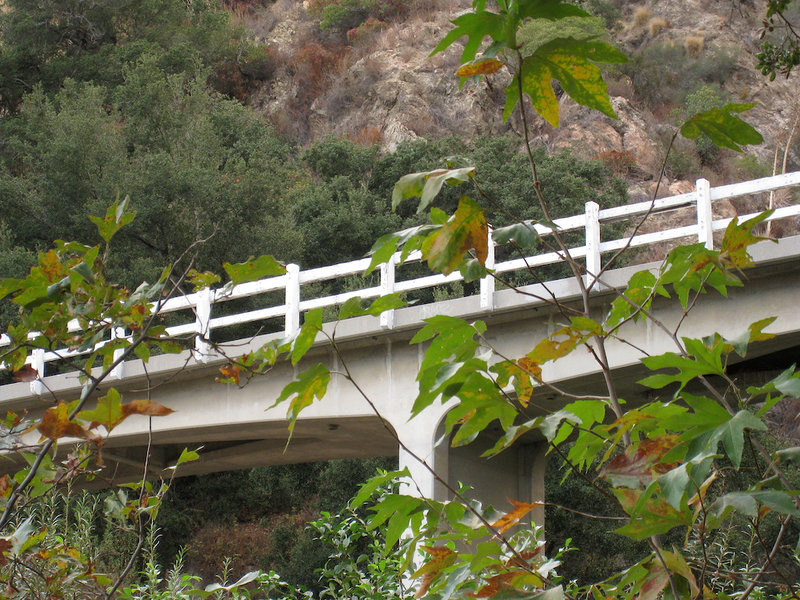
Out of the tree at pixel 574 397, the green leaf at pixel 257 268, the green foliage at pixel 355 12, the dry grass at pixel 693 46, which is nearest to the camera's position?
the tree at pixel 574 397

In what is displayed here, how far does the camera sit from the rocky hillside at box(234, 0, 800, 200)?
36844mm

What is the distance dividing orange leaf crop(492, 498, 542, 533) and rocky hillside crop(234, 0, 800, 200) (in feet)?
107

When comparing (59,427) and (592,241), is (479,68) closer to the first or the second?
(59,427)

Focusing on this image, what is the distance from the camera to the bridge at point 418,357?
35.5 ft

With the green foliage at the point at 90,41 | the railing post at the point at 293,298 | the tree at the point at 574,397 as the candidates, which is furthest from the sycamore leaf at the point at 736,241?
the green foliage at the point at 90,41

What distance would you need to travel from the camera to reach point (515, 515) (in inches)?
73.6

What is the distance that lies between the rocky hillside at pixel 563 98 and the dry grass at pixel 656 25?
1.8 inches

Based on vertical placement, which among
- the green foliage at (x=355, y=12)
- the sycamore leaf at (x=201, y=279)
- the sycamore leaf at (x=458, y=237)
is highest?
the green foliage at (x=355, y=12)

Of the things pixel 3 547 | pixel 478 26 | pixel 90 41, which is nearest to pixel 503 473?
pixel 3 547

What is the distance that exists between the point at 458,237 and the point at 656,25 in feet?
154

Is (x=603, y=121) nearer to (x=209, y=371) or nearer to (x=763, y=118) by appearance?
(x=763, y=118)

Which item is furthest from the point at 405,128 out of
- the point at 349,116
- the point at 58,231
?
the point at 58,231

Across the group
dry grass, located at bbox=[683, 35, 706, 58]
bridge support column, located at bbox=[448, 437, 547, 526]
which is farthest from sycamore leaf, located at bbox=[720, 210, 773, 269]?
dry grass, located at bbox=[683, 35, 706, 58]

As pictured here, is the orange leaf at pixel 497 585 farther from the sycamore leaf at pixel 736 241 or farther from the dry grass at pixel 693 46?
the dry grass at pixel 693 46
